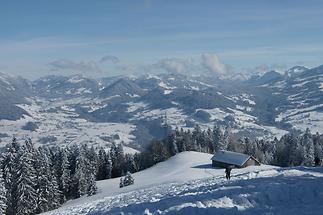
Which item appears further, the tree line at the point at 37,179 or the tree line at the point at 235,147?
the tree line at the point at 235,147

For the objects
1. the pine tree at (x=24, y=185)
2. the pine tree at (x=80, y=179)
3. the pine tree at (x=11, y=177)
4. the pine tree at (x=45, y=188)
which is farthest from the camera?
the pine tree at (x=80, y=179)

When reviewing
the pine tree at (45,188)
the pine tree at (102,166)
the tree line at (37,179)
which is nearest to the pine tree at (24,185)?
the tree line at (37,179)

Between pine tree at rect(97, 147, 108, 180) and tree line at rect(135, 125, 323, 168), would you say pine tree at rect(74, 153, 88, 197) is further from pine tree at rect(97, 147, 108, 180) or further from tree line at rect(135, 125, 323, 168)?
tree line at rect(135, 125, 323, 168)

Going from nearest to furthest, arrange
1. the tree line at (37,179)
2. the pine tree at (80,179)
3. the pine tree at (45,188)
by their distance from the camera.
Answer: the tree line at (37,179) → the pine tree at (45,188) → the pine tree at (80,179)

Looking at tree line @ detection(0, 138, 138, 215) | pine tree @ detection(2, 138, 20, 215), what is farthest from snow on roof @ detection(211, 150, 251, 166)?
pine tree @ detection(2, 138, 20, 215)

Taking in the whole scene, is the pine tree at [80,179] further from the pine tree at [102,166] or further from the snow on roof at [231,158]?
the snow on roof at [231,158]

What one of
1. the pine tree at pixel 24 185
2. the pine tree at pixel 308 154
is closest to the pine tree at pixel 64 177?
the pine tree at pixel 24 185

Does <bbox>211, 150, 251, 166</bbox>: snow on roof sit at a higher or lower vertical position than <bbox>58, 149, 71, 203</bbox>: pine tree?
higher

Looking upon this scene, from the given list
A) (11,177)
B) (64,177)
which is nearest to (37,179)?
(11,177)

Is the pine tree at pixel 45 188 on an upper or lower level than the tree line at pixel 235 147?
lower

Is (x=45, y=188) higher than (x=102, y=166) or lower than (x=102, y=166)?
lower

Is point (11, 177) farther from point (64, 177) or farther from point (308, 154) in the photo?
point (308, 154)

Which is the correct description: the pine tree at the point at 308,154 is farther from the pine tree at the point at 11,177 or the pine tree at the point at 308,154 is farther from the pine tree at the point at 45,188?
the pine tree at the point at 11,177

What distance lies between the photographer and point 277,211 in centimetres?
2638
